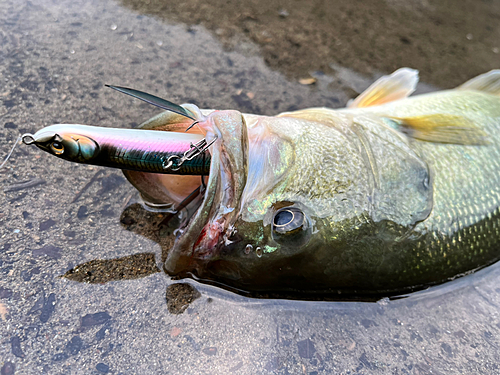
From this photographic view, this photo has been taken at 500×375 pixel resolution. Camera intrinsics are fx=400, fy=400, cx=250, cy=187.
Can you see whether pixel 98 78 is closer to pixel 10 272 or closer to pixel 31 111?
pixel 31 111

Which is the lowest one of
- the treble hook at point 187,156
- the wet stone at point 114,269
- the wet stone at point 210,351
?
the wet stone at point 210,351

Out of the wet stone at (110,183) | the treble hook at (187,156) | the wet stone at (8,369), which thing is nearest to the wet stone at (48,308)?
the wet stone at (8,369)

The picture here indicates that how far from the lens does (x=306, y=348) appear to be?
7.73 ft

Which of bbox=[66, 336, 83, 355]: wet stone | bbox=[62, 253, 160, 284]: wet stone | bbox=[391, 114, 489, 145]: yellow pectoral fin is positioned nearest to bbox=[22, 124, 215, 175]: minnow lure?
bbox=[62, 253, 160, 284]: wet stone

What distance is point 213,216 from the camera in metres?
1.96

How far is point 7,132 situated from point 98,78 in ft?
2.89

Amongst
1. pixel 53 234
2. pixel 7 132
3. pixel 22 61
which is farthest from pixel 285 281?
pixel 22 61

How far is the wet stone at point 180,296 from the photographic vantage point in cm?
233

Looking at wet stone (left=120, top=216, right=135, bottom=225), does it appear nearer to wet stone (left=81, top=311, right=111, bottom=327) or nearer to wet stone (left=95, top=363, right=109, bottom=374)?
wet stone (left=81, top=311, right=111, bottom=327)

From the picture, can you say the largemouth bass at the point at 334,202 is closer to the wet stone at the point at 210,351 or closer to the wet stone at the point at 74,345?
the wet stone at the point at 210,351

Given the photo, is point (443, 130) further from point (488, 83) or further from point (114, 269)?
point (114, 269)

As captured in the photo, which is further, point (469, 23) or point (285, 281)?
point (469, 23)

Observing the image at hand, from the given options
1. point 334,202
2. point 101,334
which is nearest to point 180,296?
point 101,334

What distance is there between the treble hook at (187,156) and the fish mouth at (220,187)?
0.11 ft
